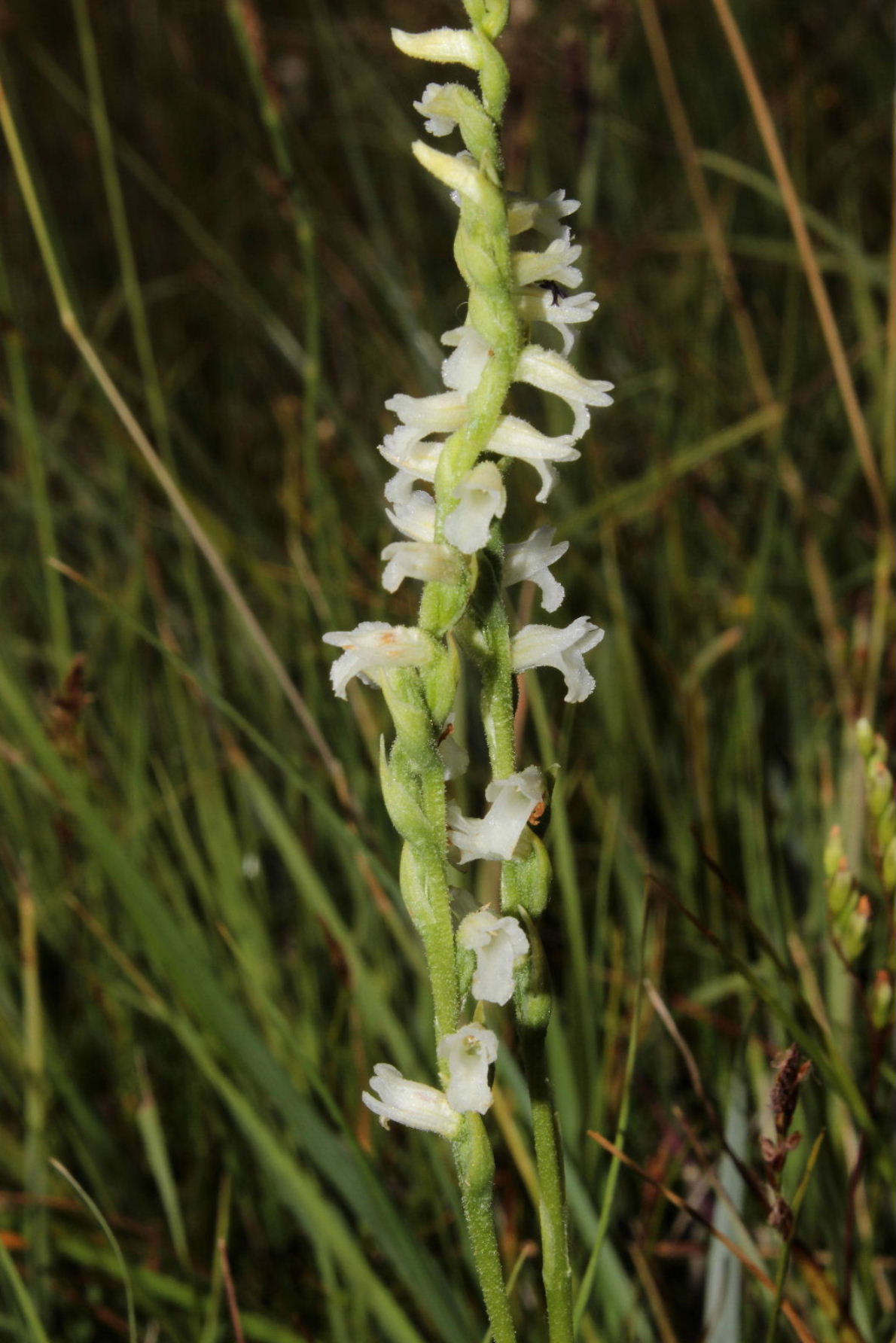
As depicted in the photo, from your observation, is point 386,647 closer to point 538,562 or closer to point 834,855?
point 538,562

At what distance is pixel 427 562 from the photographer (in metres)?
0.73

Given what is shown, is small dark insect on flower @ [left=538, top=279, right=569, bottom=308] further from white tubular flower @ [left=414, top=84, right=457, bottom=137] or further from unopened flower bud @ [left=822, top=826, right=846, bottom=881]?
unopened flower bud @ [left=822, top=826, right=846, bottom=881]

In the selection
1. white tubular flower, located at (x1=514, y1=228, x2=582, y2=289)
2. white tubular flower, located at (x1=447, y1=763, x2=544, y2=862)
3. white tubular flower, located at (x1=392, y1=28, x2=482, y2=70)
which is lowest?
white tubular flower, located at (x1=447, y1=763, x2=544, y2=862)

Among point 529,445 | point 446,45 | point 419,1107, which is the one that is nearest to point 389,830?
point 419,1107

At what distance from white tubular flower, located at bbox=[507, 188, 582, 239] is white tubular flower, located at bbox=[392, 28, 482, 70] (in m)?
0.08

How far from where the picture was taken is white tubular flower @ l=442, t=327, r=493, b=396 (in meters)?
0.77

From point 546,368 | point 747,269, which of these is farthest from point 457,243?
point 747,269

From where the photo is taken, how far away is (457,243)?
0.77 metres

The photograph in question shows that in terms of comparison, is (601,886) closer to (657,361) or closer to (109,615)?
(109,615)

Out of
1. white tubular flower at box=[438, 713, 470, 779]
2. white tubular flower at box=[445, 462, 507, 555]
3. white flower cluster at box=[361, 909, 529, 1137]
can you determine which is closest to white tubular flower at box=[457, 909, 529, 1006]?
white flower cluster at box=[361, 909, 529, 1137]

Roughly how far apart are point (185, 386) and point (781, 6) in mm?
2365

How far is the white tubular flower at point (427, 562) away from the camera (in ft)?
2.41

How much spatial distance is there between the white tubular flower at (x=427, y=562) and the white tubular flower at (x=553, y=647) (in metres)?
0.07

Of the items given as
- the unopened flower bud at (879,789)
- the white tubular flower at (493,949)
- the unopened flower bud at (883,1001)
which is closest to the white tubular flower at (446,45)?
the white tubular flower at (493,949)
